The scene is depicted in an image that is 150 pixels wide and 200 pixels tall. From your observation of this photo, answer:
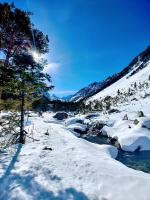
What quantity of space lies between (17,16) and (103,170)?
10936 mm

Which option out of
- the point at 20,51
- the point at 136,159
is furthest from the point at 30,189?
the point at 136,159

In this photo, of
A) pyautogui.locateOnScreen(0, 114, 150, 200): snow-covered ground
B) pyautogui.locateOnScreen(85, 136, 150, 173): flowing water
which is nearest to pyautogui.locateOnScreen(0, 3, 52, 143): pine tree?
pyautogui.locateOnScreen(0, 114, 150, 200): snow-covered ground

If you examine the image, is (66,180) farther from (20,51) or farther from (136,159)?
(136,159)

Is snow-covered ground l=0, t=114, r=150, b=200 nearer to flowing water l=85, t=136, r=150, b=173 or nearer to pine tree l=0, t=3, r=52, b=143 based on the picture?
pine tree l=0, t=3, r=52, b=143

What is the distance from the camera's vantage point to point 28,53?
609 inches

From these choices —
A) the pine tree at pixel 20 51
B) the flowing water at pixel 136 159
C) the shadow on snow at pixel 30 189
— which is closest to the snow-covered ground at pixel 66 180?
the shadow on snow at pixel 30 189

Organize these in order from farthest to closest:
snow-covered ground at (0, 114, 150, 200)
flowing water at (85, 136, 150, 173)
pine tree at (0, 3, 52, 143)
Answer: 1. flowing water at (85, 136, 150, 173)
2. pine tree at (0, 3, 52, 143)
3. snow-covered ground at (0, 114, 150, 200)

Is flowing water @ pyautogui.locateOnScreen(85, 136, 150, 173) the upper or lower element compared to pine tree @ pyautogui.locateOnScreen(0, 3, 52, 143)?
lower

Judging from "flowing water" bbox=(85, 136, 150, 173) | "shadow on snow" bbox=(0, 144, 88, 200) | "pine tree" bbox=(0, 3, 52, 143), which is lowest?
"flowing water" bbox=(85, 136, 150, 173)

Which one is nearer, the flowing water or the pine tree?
the pine tree

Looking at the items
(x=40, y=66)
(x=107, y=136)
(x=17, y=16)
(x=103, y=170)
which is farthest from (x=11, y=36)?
(x=107, y=136)

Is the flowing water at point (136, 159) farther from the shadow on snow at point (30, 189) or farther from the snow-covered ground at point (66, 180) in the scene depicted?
the shadow on snow at point (30, 189)

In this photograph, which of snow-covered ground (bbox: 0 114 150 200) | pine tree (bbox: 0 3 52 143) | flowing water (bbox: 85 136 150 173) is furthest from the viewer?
flowing water (bbox: 85 136 150 173)

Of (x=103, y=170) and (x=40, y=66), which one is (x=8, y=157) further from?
(x=40, y=66)
